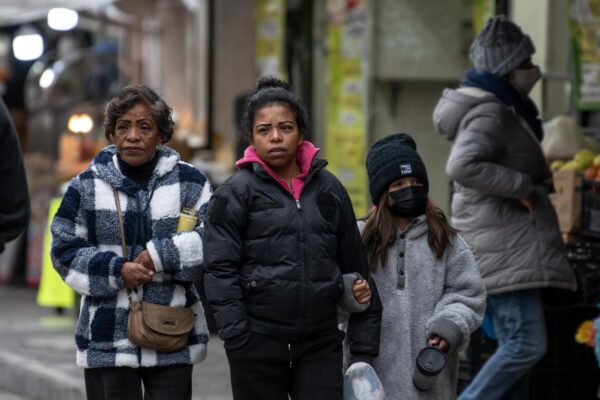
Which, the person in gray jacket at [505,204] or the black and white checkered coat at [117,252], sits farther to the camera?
the person in gray jacket at [505,204]

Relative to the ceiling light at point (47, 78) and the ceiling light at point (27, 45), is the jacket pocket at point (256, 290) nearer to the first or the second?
the ceiling light at point (47, 78)

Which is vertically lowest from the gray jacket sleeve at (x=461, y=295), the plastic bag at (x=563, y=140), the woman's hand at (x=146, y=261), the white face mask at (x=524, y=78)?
the gray jacket sleeve at (x=461, y=295)

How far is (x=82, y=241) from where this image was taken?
5863mm

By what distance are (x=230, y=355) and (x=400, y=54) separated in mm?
7008

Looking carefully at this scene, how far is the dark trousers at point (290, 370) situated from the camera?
5.53 metres

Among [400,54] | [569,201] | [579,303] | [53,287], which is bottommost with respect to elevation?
[53,287]

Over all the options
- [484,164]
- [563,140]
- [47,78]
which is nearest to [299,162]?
[484,164]

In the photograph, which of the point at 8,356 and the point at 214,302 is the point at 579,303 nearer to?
the point at 214,302

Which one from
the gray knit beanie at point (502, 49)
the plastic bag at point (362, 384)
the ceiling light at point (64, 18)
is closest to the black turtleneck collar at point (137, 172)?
the plastic bag at point (362, 384)

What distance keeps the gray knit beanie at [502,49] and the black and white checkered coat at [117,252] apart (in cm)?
221

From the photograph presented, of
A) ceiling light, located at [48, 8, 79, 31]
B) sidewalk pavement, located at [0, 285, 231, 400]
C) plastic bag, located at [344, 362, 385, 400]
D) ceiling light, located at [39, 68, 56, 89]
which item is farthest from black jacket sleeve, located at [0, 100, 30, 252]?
ceiling light, located at [48, 8, 79, 31]

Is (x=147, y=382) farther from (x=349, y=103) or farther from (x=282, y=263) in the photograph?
(x=349, y=103)

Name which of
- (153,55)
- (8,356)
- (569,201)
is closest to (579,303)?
(569,201)

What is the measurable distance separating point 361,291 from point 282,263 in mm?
344
